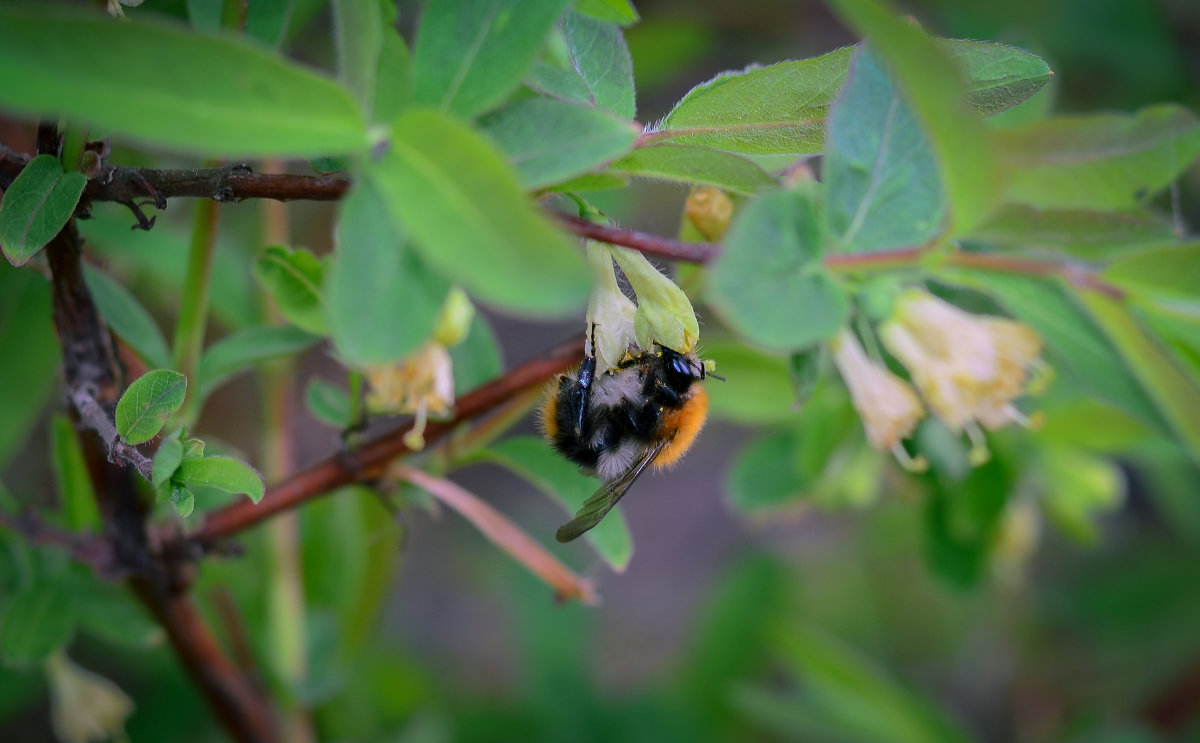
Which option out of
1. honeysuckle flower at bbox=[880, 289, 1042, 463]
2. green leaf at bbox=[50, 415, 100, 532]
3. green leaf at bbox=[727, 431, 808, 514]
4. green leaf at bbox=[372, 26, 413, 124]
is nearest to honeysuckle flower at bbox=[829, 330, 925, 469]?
honeysuckle flower at bbox=[880, 289, 1042, 463]

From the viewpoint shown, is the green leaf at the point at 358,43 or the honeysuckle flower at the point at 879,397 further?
the honeysuckle flower at the point at 879,397

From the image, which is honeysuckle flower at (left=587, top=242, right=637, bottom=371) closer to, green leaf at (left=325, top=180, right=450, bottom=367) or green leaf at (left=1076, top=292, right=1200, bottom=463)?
green leaf at (left=325, top=180, right=450, bottom=367)

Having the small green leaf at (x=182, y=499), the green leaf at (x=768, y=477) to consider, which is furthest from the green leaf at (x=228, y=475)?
the green leaf at (x=768, y=477)

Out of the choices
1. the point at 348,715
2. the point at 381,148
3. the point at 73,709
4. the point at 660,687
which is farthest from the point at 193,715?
the point at 381,148

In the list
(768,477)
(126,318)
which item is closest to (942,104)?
(126,318)

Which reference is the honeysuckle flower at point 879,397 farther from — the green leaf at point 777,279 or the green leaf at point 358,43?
the green leaf at point 358,43

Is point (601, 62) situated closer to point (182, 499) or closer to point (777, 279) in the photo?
point (777, 279)
